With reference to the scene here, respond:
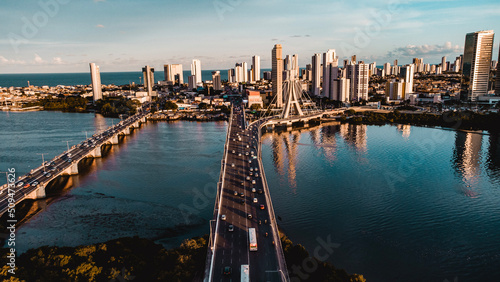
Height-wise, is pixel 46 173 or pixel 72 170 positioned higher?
pixel 46 173

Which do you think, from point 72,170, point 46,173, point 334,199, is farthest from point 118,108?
point 334,199

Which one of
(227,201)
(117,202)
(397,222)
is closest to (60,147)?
(117,202)

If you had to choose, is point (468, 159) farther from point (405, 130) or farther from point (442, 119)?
point (442, 119)

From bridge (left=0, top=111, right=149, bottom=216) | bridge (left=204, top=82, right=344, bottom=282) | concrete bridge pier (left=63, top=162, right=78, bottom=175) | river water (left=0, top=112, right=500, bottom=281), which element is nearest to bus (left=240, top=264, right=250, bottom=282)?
bridge (left=204, top=82, right=344, bottom=282)

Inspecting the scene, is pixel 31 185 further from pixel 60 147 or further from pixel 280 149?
pixel 280 149

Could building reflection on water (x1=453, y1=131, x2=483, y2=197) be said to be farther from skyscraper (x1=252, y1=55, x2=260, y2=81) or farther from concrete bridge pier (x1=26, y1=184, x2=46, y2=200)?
skyscraper (x1=252, y1=55, x2=260, y2=81)
